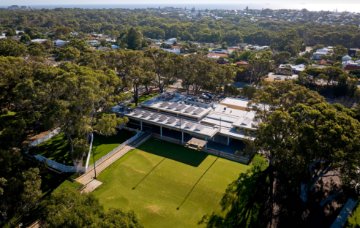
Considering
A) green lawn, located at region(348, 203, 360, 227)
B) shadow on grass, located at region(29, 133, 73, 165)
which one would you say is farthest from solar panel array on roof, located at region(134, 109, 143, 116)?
green lawn, located at region(348, 203, 360, 227)

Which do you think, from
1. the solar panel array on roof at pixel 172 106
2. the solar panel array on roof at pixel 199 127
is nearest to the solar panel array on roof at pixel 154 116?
the solar panel array on roof at pixel 172 106

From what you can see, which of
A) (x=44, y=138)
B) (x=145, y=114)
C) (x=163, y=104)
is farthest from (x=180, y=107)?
(x=44, y=138)

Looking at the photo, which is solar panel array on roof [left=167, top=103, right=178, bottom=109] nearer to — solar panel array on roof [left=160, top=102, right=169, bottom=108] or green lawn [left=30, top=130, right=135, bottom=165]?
solar panel array on roof [left=160, top=102, right=169, bottom=108]

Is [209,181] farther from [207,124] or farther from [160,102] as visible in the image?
[160,102]

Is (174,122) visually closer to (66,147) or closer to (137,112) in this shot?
(137,112)

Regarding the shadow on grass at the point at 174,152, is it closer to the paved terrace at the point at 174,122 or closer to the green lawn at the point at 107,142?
the paved terrace at the point at 174,122

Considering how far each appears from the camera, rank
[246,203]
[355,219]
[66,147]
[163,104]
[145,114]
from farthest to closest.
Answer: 1. [163,104]
2. [145,114]
3. [66,147]
4. [246,203]
5. [355,219]

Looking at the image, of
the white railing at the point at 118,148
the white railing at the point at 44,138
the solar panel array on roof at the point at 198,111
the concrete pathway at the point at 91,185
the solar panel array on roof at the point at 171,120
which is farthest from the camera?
the solar panel array on roof at the point at 198,111
